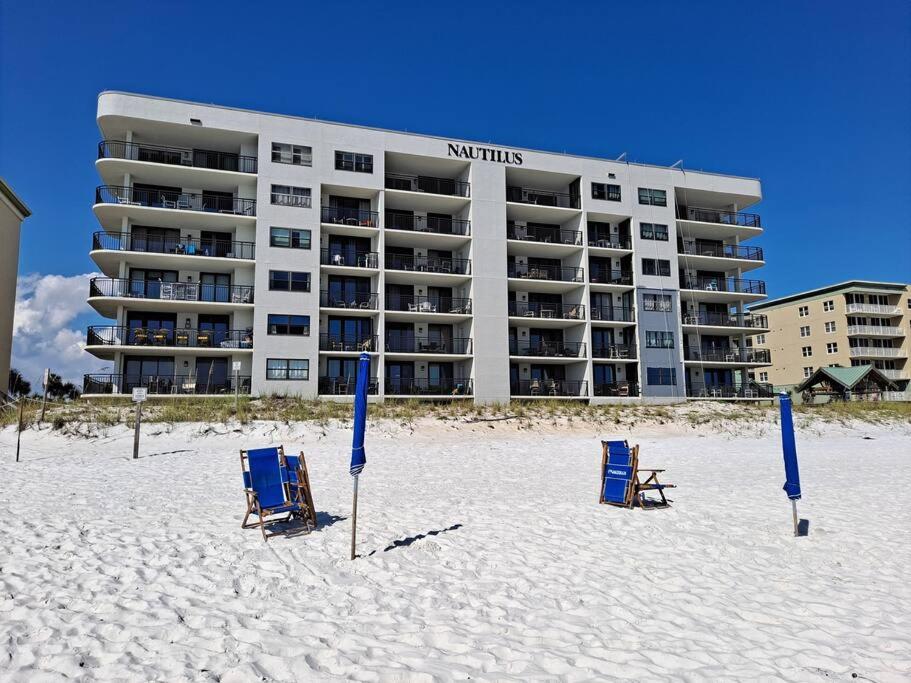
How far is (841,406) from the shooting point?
34.8m

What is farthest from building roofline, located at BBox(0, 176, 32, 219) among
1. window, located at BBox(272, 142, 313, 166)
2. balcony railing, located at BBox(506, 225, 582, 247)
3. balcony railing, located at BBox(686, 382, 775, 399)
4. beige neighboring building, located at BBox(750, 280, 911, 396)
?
beige neighboring building, located at BBox(750, 280, 911, 396)

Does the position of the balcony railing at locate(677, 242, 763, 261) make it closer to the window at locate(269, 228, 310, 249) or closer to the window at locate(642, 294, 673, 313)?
the window at locate(642, 294, 673, 313)

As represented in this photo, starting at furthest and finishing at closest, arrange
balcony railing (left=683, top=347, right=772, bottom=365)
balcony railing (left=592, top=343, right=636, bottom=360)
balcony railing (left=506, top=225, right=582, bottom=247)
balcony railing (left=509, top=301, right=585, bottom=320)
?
balcony railing (left=683, top=347, right=772, bottom=365)
balcony railing (left=592, top=343, right=636, bottom=360)
balcony railing (left=506, top=225, right=582, bottom=247)
balcony railing (left=509, top=301, right=585, bottom=320)

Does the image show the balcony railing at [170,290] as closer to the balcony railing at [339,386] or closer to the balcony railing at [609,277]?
the balcony railing at [339,386]

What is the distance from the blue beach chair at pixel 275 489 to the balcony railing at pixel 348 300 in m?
26.3

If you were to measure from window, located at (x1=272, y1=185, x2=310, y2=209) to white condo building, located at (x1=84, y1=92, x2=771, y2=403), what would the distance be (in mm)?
107

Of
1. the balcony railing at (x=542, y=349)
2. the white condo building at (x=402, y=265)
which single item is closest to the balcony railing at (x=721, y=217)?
the white condo building at (x=402, y=265)

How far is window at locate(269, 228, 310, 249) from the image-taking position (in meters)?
34.1

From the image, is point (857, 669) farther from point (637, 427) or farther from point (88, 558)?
point (637, 427)

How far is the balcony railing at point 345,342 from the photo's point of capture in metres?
34.8

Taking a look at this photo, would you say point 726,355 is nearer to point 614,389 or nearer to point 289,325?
point 614,389

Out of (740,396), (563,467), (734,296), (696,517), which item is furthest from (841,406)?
(696,517)

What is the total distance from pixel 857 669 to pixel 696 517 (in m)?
5.41

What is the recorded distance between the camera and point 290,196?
34812mm
